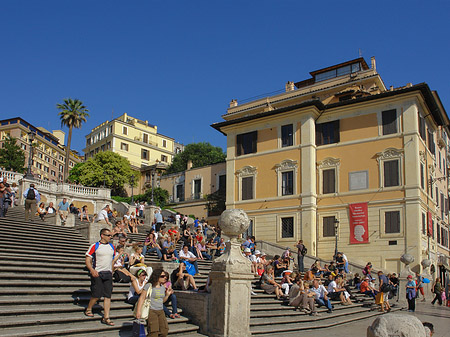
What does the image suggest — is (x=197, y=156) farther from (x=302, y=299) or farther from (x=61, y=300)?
(x=61, y=300)

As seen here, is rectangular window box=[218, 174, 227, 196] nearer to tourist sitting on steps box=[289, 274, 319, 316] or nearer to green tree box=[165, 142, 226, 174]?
green tree box=[165, 142, 226, 174]

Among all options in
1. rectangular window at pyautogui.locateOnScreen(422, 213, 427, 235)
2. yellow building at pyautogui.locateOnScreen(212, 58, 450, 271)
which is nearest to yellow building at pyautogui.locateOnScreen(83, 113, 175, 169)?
yellow building at pyautogui.locateOnScreen(212, 58, 450, 271)

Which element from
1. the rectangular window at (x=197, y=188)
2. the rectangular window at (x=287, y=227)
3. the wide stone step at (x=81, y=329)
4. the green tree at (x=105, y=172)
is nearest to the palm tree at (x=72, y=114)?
the green tree at (x=105, y=172)

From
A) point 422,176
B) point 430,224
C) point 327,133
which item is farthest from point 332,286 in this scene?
point 327,133

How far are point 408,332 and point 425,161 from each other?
2825cm

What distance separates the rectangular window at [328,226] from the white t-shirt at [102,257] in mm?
23443

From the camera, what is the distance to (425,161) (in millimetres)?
30828

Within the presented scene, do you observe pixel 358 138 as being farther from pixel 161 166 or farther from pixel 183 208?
pixel 161 166

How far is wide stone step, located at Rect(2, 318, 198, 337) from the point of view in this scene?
8.12 m

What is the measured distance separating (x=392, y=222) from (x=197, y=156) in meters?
39.2

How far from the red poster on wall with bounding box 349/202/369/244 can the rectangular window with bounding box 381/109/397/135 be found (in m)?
4.95

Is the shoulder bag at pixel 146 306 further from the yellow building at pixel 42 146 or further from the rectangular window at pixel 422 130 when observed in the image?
the yellow building at pixel 42 146

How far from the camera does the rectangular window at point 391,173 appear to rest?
1153 inches

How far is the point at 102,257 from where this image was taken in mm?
9516
